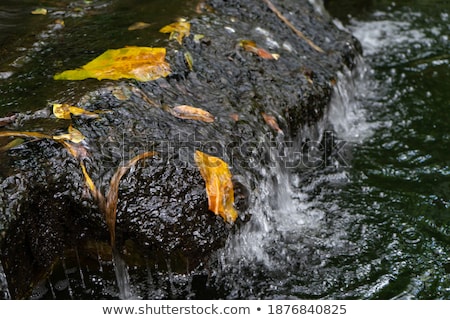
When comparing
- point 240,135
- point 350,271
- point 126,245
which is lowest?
point 350,271

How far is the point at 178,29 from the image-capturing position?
445 centimetres

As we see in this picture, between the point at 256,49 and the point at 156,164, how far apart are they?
5.60 feet

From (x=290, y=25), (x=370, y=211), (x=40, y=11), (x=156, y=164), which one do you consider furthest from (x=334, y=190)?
(x=40, y=11)

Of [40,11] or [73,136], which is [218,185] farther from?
[40,11]

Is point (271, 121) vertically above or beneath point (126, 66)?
beneath

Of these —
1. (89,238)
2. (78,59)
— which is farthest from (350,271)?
(78,59)

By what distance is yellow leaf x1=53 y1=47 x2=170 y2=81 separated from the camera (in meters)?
3.84

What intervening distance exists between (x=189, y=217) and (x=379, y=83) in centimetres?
300

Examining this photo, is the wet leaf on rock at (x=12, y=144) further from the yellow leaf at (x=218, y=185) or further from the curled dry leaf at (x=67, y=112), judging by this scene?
the yellow leaf at (x=218, y=185)

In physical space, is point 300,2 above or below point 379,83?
above

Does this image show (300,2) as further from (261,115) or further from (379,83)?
(261,115)

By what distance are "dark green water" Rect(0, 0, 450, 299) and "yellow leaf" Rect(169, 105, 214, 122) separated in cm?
53

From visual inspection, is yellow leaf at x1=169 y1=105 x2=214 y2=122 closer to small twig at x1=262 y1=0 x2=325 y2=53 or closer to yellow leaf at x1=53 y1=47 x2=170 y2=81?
yellow leaf at x1=53 y1=47 x2=170 y2=81

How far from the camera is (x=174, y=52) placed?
4.16 m
